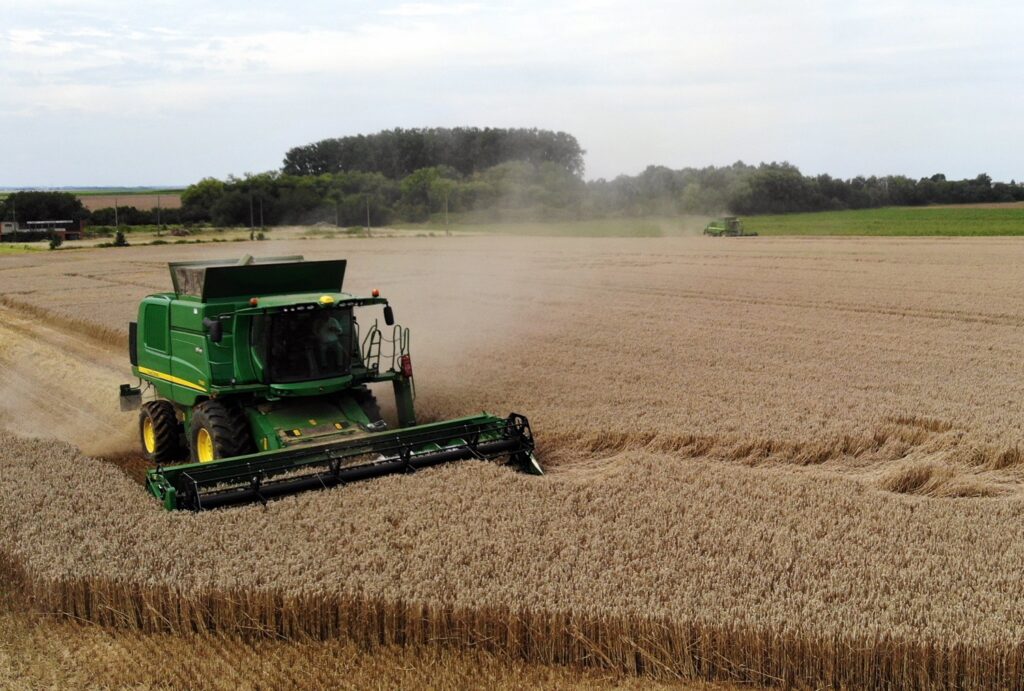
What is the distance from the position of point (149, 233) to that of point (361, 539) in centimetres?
5649

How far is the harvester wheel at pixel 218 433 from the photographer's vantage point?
10234mm

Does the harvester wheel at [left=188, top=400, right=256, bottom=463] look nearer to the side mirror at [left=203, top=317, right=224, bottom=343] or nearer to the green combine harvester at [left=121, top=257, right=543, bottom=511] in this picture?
the green combine harvester at [left=121, top=257, right=543, bottom=511]

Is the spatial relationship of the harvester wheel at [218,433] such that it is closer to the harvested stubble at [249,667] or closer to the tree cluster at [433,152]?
the harvested stubble at [249,667]

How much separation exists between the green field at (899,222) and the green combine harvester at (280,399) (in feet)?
155

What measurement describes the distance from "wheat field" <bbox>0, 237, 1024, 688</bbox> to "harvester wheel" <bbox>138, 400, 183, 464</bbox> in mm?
1083

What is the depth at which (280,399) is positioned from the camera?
35.3 ft

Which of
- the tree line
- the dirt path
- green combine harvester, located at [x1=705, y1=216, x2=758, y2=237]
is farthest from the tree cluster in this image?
green combine harvester, located at [x1=705, y1=216, x2=758, y2=237]

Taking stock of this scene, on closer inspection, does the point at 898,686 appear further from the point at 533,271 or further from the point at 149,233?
the point at 149,233

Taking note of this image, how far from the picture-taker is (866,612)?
21.0 ft

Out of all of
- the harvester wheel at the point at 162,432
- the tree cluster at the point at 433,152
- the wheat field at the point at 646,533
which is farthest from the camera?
the tree cluster at the point at 433,152

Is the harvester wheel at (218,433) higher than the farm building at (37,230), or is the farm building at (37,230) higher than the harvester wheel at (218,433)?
the farm building at (37,230)

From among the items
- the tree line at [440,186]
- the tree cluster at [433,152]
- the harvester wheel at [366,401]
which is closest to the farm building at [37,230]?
the tree line at [440,186]

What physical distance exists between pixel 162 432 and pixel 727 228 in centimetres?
4764

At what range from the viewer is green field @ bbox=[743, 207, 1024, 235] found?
5347cm
